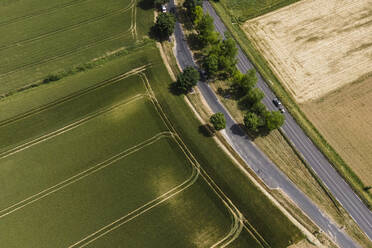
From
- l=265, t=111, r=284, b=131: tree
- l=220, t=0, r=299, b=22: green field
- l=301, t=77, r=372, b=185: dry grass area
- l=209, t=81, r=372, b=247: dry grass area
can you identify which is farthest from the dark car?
l=220, t=0, r=299, b=22: green field

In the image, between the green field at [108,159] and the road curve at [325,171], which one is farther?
the road curve at [325,171]

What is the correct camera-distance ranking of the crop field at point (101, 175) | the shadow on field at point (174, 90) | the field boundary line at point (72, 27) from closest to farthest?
the crop field at point (101, 175)
the shadow on field at point (174, 90)
the field boundary line at point (72, 27)

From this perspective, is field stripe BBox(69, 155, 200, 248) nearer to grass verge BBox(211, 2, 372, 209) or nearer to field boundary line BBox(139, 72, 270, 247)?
field boundary line BBox(139, 72, 270, 247)

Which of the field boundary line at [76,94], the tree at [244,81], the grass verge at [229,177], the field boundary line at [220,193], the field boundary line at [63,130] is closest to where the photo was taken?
the field boundary line at [220,193]

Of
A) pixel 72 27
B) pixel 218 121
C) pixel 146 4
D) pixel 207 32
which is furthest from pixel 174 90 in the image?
pixel 72 27

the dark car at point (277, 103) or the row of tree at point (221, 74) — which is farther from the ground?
the row of tree at point (221, 74)

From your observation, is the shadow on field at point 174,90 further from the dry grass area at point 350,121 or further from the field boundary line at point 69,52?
the dry grass area at point 350,121

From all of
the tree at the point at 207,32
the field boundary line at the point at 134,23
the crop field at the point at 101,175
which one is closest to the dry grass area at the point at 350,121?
the tree at the point at 207,32

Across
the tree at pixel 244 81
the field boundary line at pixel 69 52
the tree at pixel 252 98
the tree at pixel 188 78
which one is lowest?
the tree at pixel 252 98
